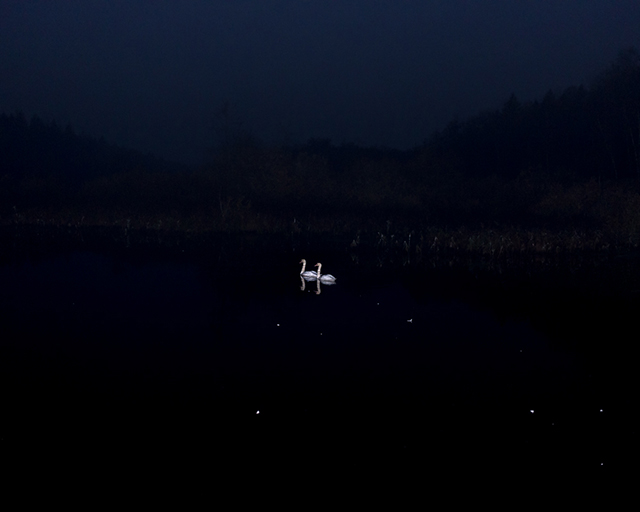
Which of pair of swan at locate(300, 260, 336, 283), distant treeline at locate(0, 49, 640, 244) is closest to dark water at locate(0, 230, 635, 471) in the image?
pair of swan at locate(300, 260, 336, 283)

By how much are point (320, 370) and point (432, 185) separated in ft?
133

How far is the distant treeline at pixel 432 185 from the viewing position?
33.5 metres

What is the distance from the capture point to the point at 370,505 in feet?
19.1

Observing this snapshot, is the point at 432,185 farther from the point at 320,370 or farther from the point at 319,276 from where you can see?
the point at 320,370

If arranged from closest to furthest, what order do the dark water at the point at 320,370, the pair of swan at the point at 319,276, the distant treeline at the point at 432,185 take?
the dark water at the point at 320,370, the pair of swan at the point at 319,276, the distant treeline at the point at 432,185

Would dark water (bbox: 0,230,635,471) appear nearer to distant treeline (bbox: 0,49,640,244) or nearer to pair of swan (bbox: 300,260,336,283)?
pair of swan (bbox: 300,260,336,283)

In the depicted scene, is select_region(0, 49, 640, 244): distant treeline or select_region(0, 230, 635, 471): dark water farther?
select_region(0, 49, 640, 244): distant treeline

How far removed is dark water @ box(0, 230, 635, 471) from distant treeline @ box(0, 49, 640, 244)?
16.0 metres

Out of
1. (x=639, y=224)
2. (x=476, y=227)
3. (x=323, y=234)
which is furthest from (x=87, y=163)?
(x=639, y=224)

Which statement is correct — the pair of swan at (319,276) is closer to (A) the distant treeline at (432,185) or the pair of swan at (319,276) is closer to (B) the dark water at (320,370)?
(B) the dark water at (320,370)

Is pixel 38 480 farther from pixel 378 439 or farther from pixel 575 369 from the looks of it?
pixel 575 369

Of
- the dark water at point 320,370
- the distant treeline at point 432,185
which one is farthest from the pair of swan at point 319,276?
the distant treeline at point 432,185

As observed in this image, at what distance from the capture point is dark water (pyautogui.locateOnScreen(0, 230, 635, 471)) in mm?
7172

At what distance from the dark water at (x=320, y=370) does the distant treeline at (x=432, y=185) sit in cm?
1605
